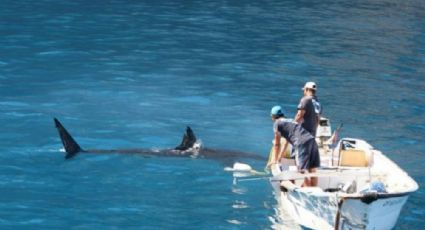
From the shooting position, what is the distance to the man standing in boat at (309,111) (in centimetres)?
1880

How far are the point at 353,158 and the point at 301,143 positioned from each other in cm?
204

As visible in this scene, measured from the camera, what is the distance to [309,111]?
742 inches

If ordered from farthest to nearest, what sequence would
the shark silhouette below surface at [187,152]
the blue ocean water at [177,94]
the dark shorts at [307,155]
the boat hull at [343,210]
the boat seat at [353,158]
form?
the shark silhouette below surface at [187,152], the boat seat at [353,158], the blue ocean water at [177,94], the dark shorts at [307,155], the boat hull at [343,210]

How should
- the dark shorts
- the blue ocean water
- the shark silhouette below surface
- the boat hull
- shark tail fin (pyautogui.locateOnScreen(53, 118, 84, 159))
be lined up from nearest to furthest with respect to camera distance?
the boat hull, the dark shorts, the blue ocean water, shark tail fin (pyautogui.locateOnScreen(53, 118, 84, 159)), the shark silhouette below surface

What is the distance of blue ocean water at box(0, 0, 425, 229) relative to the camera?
18.8 m

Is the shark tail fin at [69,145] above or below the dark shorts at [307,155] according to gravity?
below

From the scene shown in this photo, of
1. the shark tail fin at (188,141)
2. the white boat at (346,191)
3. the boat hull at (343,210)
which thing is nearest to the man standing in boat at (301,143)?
the white boat at (346,191)

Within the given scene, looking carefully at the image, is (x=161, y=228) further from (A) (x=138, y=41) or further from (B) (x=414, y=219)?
(A) (x=138, y=41)

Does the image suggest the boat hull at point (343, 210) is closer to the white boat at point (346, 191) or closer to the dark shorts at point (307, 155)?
the white boat at point (346, 191)

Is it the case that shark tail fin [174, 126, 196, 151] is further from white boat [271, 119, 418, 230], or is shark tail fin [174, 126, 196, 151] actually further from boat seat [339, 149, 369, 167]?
boat seat [339, 149, 369, 167]

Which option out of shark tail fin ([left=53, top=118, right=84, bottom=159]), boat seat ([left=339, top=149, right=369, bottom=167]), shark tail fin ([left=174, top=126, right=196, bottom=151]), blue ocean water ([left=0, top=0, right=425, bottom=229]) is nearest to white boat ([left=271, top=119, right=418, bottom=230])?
boat seat ([left=339, top=149, right=369, bottom=167])

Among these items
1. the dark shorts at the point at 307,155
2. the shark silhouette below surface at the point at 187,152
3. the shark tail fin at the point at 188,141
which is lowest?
the shark silhouette below surface at the point at 187,152

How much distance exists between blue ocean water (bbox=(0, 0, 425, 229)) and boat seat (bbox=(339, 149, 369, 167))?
4.56 feet

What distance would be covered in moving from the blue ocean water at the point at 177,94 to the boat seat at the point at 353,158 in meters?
1.39
